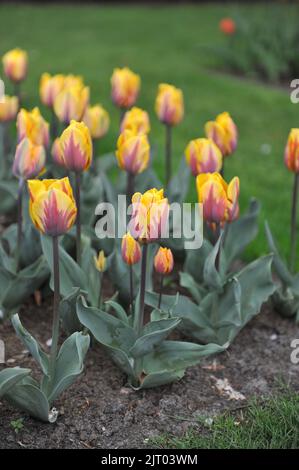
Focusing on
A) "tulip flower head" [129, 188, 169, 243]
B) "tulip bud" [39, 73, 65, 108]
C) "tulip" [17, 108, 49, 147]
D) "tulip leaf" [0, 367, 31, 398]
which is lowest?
"tulip leaf" [0, 367, 31, 398]

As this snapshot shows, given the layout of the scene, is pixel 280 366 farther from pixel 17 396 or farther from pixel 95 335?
pixel 17 396

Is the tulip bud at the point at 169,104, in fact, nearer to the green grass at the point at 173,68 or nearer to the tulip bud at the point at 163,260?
the green grass at the point at 173,68

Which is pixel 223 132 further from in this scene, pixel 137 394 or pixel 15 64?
pixel 15 64

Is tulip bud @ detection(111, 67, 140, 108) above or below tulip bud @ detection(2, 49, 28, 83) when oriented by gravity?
below

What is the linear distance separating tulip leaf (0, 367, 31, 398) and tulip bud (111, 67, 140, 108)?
1.59m

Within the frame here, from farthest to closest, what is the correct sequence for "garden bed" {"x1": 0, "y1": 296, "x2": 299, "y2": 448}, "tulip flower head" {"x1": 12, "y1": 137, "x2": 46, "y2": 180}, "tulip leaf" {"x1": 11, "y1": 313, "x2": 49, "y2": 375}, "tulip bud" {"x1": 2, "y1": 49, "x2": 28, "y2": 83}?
1. "tulip bud" {"x1": 2, "y1": 49, "x2": 28, "y2": 83}
2. "tulip flower head" {"x1": 12, "y1": 137, "x2": 46, "y2": 180}
3. "garden bed" {"x1": 0, "y1": 296, "x2": 299, "y2": 448}
4. "tulip leaf" {"x1": 11, "y1": 313, "x2": 49, "y2": 375}

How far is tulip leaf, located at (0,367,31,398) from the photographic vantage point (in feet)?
7.59

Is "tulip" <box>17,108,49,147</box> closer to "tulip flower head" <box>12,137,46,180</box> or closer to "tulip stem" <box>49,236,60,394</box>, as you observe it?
"tulip flower head" <box>12,137,46,180</box>

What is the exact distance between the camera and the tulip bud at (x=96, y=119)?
11.2 ft

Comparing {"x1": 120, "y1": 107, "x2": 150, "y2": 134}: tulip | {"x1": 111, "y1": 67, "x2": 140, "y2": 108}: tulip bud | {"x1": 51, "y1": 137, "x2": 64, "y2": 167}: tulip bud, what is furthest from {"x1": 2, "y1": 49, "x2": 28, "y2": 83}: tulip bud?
{"x1": 120, "y1": 107, "x2": 150, "y2": 134}: tulip

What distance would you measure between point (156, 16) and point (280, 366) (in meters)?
8.05

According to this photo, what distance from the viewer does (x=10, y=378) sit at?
2307mm

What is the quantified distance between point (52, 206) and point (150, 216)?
11.8 inches

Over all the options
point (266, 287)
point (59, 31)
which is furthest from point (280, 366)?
point (59, 31)
